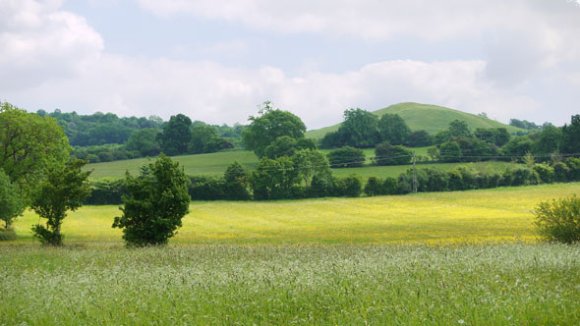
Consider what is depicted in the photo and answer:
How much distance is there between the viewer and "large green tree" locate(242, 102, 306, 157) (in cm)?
13100

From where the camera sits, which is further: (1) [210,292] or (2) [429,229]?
(2) [429,229]

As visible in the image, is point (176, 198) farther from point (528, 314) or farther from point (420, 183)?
point (420, 183)

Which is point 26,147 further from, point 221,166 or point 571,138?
point 571,138

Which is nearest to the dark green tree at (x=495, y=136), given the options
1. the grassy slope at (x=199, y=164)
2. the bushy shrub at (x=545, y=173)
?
the bushy shrub at (x=545, y=173)

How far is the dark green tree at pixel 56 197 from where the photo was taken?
3662 cm

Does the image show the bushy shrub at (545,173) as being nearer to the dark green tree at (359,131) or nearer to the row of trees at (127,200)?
the dark green tree at (359,131)

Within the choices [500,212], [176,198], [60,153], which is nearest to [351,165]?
[500,212]

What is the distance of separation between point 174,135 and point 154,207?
4732 inches

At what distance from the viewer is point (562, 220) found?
85.8 feet

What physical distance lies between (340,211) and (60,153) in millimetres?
30720

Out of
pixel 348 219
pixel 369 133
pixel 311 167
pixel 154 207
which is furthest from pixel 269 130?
pixel 154 207

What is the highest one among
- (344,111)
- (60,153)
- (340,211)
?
(344,111)

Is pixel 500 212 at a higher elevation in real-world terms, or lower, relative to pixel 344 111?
lower

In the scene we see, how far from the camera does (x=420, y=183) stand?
87.0 m
